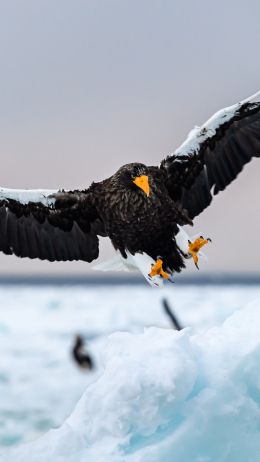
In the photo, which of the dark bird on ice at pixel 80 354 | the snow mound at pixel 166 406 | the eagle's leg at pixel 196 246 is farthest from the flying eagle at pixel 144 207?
the dark bird on ice at pixel 80 354

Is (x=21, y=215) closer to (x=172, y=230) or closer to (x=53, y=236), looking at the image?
(x=53, y=236)

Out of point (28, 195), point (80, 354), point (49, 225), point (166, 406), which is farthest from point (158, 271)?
point (80, 354)

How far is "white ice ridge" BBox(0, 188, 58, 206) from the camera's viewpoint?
24.8 ft

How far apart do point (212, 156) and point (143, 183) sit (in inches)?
39.9

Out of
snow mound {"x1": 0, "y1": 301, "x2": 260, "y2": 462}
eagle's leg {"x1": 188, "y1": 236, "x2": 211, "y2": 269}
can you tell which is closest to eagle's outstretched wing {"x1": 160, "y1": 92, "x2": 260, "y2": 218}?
eagle's leg {"x1": 188, "y1": 236, "x2": 211, "y2": 269}

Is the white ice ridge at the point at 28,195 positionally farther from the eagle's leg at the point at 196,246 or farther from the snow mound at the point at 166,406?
the snow mound at the point at 166,406

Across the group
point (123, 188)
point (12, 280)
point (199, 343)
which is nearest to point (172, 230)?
point (123, 188)

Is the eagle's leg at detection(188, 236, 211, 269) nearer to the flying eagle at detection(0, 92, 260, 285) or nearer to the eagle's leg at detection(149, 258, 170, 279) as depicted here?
the flying eagle at detection(0, 92, 260, 285)

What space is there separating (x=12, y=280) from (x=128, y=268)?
3342cm

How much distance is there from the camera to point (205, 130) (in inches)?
288

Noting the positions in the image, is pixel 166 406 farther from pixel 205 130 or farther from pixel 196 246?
pixel 205 130

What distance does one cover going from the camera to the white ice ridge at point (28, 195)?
7.55 m

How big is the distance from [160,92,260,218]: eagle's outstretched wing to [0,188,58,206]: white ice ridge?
109 centimetres

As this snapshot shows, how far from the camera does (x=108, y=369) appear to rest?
637cm
